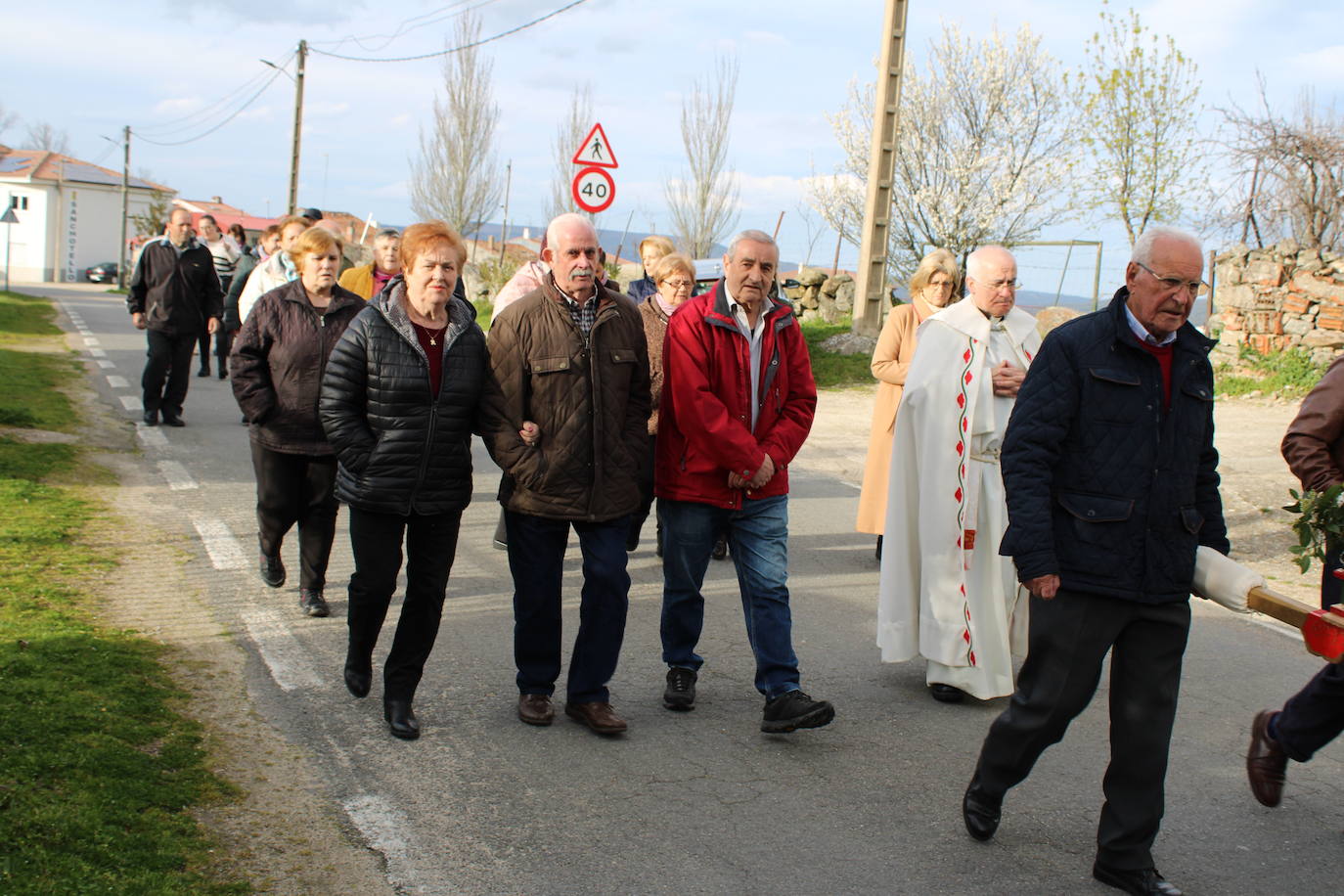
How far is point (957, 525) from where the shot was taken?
554 cm

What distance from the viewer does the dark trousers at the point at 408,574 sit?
4926 mm

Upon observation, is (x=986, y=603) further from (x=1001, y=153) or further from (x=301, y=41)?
(x=301, y=41)

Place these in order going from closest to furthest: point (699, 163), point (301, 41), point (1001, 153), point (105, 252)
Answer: point (1001, 153) → point (301, 41) → point (699, 163) → point (105, 252)

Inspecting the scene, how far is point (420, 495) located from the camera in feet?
15.8

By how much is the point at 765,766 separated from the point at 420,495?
5.49ft

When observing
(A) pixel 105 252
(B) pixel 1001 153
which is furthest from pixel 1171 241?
(A) pixel 105 252

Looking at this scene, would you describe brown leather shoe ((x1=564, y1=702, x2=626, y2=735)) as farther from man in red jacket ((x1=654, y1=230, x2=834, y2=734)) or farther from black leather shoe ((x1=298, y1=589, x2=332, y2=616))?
black leather shoe ((x1=298, y1=589, x2=332, y2=616))

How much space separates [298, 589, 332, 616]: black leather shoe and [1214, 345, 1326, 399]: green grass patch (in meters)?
14.4

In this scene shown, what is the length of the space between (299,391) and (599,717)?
252cm

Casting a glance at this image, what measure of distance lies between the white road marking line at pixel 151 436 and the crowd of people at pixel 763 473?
5172mm

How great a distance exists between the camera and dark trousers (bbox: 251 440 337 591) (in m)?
6.46

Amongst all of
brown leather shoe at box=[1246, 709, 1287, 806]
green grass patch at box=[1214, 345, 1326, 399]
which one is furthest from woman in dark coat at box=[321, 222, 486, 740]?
green grass patch at box=[1214, 345, 1326, 399]

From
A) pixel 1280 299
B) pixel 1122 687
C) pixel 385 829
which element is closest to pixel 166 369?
pixel 385 829

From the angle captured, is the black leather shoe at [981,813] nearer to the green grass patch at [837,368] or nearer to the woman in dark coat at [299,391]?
the woman in dark coat at [299,391]
